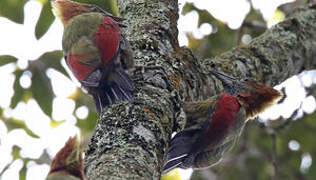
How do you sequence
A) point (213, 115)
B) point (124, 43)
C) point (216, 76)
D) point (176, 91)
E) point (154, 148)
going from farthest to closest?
1. point (213, 115)
2. point (216, 76)
3. point (124, 43)
4. point (176, 91)
5. point (154, 148)

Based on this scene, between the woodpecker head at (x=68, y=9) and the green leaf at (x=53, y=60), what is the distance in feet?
3.12

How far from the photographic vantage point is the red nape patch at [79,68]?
324 centimetres

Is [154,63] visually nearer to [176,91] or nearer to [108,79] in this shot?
[176,91]

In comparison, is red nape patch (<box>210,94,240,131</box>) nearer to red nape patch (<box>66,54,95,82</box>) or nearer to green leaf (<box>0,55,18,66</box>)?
red nape patch (<box>66,54,95,82</box>)

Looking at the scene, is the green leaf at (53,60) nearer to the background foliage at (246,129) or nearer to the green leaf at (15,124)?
the background foliage at (246,129)

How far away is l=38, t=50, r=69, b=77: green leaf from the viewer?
483cm

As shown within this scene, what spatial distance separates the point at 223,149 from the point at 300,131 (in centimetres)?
224

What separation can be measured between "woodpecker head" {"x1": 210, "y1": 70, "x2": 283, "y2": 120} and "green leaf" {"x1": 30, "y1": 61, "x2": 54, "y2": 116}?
1.72 m

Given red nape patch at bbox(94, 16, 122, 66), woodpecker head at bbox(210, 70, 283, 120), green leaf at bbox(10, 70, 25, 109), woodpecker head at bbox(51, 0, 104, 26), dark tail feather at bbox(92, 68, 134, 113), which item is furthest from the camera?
green leaf at bbox(10, 70, 25, 109)

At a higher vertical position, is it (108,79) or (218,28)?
(218,28)

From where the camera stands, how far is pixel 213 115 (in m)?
3.66

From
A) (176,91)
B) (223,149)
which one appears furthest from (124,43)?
(223,149)

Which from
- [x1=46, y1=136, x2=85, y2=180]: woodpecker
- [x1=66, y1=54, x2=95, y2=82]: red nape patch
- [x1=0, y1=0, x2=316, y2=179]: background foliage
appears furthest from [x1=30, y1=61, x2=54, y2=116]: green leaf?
[x1=46, y1=136, x2=85, y2=180]: woodpecker

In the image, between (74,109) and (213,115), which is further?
(74,109)
